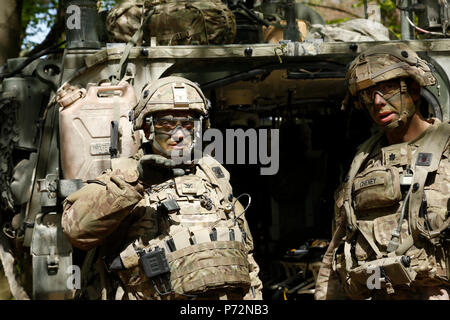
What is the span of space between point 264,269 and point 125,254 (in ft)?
12.1

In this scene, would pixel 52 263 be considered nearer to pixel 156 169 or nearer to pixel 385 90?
pixel 156 169

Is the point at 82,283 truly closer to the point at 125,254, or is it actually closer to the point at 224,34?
the point at 125,254

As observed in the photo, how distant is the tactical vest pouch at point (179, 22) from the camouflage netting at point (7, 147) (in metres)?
1.19

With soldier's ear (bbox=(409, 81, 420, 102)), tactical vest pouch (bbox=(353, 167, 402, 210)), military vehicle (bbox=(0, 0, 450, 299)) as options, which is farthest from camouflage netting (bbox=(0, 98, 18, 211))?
soldier's ear (bbox=(409, 81, 420, 102))

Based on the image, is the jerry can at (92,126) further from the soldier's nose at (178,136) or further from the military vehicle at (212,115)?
the soldier's nose at (178,136)

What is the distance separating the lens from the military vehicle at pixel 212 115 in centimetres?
754

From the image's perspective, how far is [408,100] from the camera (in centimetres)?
687

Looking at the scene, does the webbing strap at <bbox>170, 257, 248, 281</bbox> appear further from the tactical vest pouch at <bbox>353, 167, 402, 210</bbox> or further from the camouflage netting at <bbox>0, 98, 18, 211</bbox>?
the camouflage netting at <bbox>0, 98, 18, 211</bbox>

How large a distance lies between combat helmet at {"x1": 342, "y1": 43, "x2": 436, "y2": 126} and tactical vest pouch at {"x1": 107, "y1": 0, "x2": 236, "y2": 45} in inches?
54.7

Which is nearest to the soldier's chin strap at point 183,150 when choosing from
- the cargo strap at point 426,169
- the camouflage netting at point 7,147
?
the cargo strap at point 426,169

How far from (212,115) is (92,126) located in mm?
2277

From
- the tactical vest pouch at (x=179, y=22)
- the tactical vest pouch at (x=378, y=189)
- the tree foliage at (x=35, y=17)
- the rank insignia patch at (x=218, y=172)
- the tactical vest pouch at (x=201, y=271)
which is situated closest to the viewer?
the tactical vest pouch at (x=201, y=271)

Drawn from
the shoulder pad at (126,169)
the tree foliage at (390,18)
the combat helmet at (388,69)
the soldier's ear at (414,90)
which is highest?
the tree foliage at (390,18)
